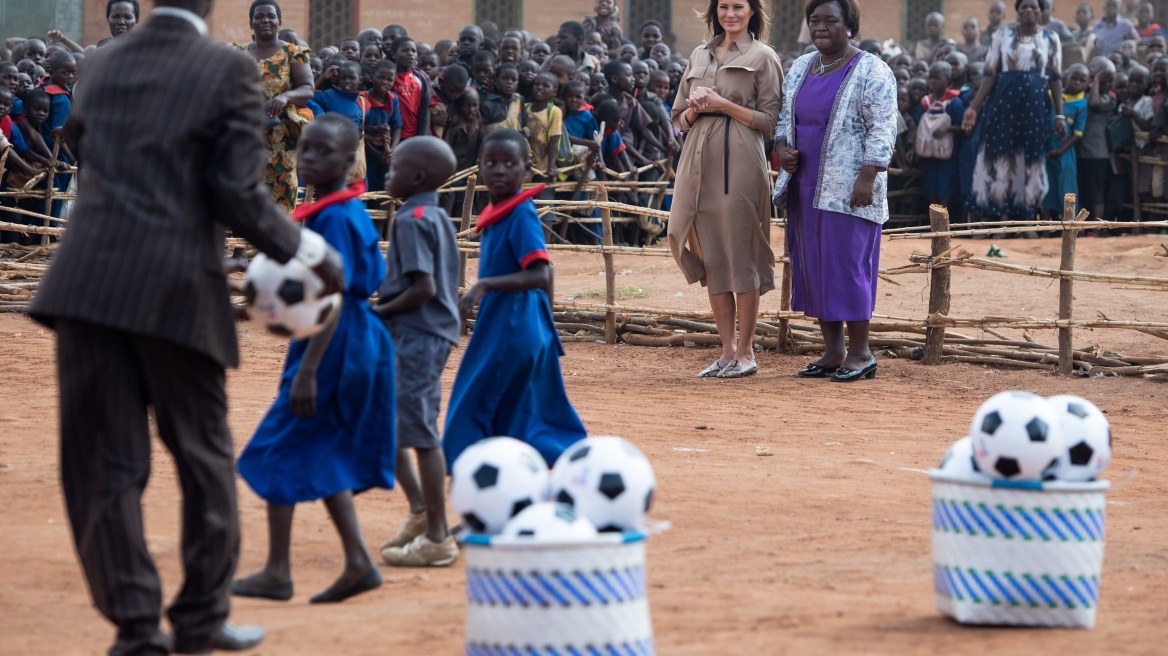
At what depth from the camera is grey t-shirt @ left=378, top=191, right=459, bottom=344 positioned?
4.59 m

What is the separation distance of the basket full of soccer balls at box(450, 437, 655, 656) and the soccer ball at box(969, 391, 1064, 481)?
952 millimetres

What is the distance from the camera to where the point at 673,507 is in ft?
18.1

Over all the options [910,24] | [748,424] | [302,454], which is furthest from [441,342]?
[910,24]

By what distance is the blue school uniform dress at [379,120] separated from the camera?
41.7 ft

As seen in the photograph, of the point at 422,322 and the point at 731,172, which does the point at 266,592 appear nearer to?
the point at 422,322

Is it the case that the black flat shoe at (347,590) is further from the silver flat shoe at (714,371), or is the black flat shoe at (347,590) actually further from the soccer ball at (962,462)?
the silver flat shoe at (714,371)

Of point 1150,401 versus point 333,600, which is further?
point 1150,401

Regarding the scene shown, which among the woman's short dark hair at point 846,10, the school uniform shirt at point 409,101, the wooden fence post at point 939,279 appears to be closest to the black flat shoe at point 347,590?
the woman's short dark hair at point 846,10

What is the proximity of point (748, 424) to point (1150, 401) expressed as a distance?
2.54m

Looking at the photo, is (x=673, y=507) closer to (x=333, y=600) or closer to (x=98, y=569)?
(x=333, y=600)

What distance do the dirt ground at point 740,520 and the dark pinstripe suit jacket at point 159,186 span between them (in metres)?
0.96

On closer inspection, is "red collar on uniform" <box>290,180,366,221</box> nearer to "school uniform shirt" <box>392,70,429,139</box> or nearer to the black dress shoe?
the black dress shoe

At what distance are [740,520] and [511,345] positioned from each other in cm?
109

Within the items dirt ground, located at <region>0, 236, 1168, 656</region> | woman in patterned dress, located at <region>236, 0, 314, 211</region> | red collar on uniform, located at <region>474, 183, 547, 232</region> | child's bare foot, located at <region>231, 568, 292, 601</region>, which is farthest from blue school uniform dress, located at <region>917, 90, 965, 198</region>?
child's bare foot, located at <region>231, 568, 292, 601</region>
